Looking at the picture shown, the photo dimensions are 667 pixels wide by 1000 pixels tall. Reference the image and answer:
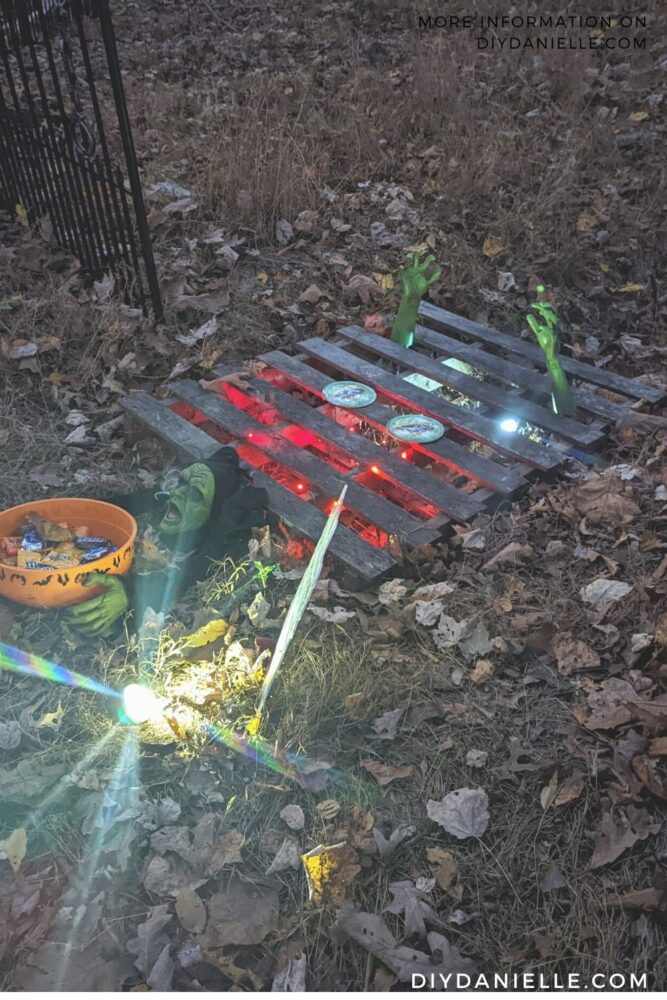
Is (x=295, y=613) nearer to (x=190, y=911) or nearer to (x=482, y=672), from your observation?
(x=482, y=672)

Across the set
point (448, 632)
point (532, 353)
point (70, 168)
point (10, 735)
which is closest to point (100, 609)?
point (10, 735)

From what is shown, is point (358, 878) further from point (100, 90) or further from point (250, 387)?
point (100, 90)

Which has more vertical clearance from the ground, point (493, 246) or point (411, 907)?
point (493, 246)

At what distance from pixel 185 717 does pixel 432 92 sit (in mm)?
7150

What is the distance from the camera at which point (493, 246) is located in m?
6.15

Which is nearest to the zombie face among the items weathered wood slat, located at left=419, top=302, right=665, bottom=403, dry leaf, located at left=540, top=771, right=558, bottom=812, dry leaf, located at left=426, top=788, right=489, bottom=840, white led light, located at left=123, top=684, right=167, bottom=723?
white led light, located at left=123, top=684, right=167, bottom=723

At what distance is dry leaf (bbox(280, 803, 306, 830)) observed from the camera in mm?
2570

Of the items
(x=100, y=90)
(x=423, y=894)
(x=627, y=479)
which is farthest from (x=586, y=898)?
(x=100, y=90)

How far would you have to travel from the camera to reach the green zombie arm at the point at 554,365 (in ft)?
14.3

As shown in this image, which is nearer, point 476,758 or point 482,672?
point 476,758

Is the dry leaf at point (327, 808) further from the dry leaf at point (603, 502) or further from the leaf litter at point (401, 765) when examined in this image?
the dry leaf at point (603, 502)

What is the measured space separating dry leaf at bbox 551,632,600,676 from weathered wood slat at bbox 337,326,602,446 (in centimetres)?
143

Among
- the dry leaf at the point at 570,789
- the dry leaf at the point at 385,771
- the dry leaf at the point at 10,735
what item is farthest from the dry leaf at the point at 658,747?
the dry leaf at the point at 10,735

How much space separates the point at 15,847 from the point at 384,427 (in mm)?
2647
